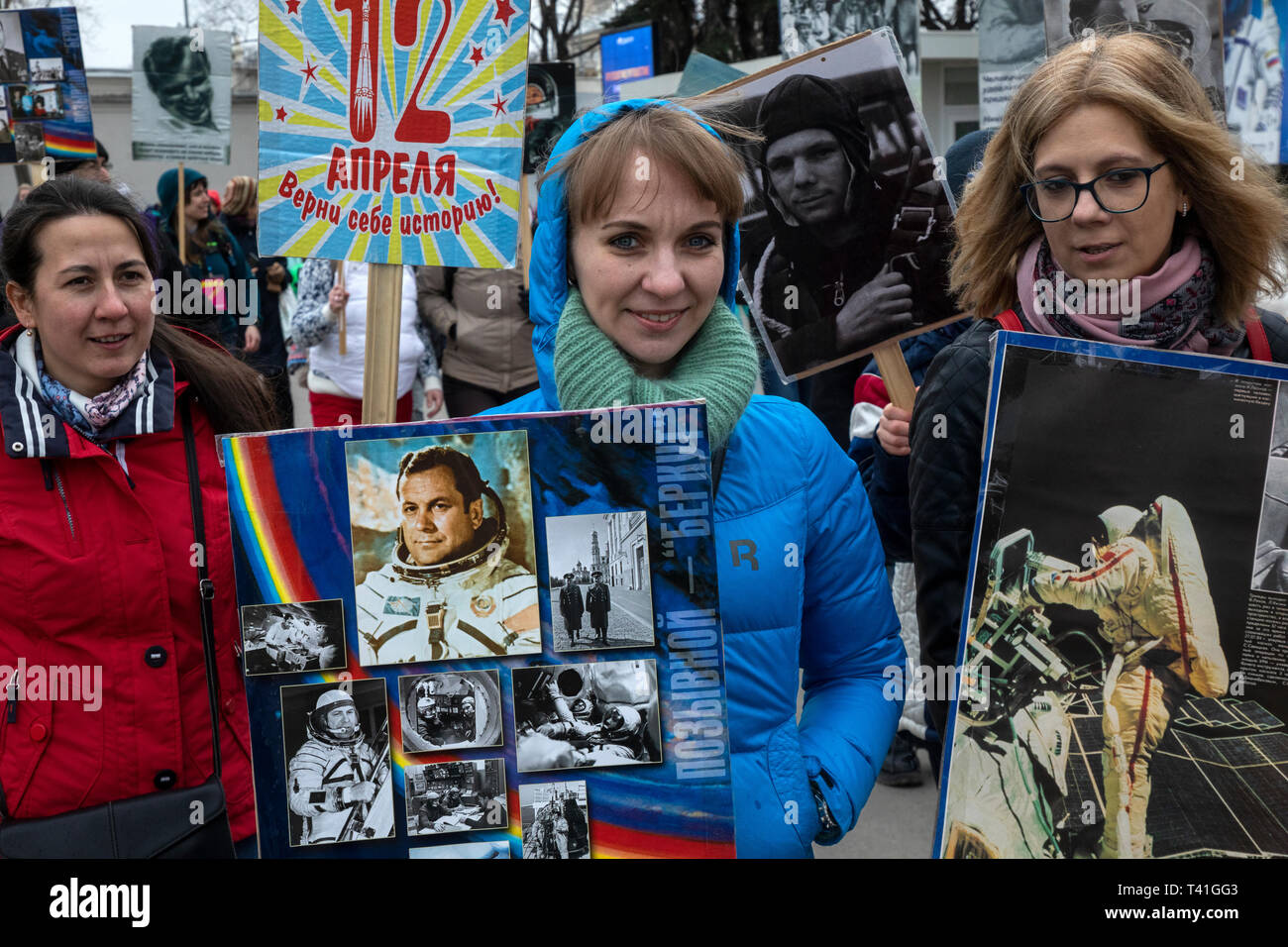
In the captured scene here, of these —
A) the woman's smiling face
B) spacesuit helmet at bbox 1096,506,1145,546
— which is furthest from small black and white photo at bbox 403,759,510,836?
spacesuit helmet at bbox 1096,506,1145,546

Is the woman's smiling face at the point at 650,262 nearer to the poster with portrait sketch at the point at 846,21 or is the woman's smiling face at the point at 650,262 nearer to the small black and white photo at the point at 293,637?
the small black and white photo at the point at 293,637

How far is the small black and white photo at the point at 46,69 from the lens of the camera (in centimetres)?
757

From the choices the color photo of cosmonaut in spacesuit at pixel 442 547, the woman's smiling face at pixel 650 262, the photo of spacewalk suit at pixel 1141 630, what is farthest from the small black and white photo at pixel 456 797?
the photo of spacewalk suit at pixel 1141 630

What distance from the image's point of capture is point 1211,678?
1.73 metres

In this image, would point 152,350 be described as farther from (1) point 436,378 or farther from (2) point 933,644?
(1) point 436,378

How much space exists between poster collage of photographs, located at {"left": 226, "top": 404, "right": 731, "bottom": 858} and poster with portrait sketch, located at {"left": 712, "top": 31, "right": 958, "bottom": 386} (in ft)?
4.24

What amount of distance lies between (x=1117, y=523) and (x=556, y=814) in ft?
2.94

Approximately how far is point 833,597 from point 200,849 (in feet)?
4.02

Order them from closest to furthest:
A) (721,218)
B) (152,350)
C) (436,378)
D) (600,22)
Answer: (721,218)
(152,350)
(436,378)
(600,22)

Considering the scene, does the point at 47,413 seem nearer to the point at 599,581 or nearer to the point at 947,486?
the point at 599,581

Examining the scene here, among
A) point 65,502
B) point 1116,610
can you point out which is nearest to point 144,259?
point 65,502

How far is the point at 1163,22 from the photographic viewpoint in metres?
4.05

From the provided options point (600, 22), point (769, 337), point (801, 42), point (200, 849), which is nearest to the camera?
point (200, 849)

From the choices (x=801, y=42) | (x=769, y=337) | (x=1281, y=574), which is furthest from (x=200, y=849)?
(x=801, y=42)
